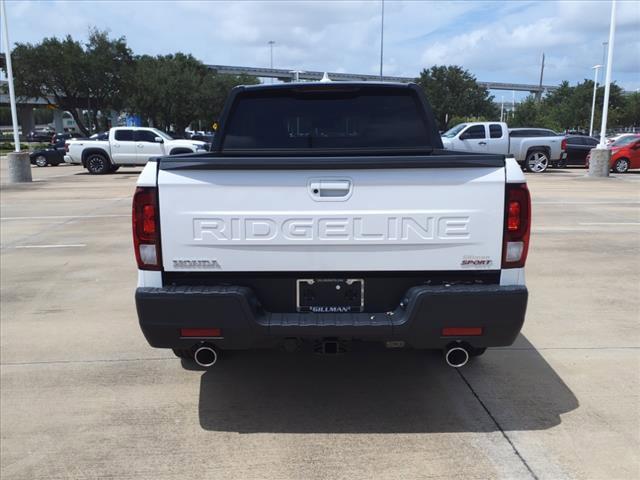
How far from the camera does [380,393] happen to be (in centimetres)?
392

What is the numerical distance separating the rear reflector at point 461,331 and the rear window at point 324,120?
1.78m

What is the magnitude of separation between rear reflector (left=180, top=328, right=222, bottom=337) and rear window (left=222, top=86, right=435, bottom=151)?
179cm

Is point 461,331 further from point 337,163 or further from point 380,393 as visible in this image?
point 337,163

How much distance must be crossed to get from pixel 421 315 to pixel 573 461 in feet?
3.78

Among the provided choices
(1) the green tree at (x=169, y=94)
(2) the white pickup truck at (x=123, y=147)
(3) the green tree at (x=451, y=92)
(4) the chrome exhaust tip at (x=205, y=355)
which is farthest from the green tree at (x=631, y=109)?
(4) the chrome exhaust tip at (x=205, y=355)

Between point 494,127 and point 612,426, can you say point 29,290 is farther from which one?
point 494,127

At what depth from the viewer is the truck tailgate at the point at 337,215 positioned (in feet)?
10.1

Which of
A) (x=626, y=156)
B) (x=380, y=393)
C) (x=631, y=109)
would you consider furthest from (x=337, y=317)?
(x=631, y=109)

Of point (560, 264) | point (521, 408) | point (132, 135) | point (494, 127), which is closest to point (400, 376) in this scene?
point (521, 408)

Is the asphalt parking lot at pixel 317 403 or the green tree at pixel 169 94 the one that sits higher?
the green tree at pixel 169 94

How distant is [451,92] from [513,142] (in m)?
45.9

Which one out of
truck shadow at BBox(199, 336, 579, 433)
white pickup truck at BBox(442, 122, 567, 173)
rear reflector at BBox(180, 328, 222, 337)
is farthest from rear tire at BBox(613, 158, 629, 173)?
rear reflector at BBox(180, 328, 222, 337)

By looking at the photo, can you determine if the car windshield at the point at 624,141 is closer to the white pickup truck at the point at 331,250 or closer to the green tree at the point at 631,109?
the white pickup truck at the point at 331,250

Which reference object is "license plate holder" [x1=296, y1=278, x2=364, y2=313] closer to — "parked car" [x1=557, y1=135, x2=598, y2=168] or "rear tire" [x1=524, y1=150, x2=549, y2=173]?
"rear tire" [x1=524, y1=150, x2=549, y2=173]
